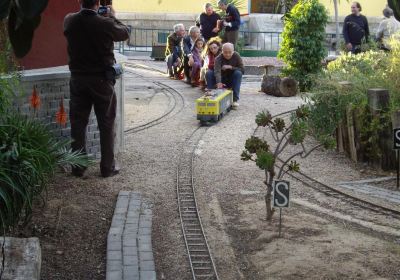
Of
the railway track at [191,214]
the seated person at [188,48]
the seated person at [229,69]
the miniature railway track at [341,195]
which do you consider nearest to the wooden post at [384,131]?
the miniature railway track at [341,195]

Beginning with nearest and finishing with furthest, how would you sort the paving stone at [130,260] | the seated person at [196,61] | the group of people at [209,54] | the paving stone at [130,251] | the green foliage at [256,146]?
the paving stone at [130,260], the paving stone at [130,251], the green foliage at [256,146], the group of people at [209,54], the seated person at [196,61]

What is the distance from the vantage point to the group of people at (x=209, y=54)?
1419 cm

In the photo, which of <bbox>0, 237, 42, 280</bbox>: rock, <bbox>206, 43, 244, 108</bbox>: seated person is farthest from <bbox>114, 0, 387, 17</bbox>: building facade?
<bbox>0, 237, 42, 280</bbox>: rock

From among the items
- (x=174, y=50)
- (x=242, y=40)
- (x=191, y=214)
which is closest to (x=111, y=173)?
(x=191, y=214)

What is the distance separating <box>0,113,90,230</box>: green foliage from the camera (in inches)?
230

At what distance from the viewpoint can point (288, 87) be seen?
1552 centimetres

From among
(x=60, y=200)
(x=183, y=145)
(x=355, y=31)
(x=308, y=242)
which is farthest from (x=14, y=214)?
(x=355, y=31)

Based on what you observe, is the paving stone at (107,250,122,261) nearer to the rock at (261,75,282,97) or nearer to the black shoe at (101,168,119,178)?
the black shoe at (101,168,119,178)

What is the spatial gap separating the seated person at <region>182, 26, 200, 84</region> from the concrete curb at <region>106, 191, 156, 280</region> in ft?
31.4

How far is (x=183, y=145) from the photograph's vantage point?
10.7m

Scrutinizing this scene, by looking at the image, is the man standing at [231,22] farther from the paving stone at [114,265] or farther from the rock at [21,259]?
the rock at [21,259]

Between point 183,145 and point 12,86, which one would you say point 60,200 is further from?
point 183,145

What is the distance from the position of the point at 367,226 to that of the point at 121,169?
3177 mm

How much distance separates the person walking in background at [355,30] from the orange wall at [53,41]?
895 centimetres
